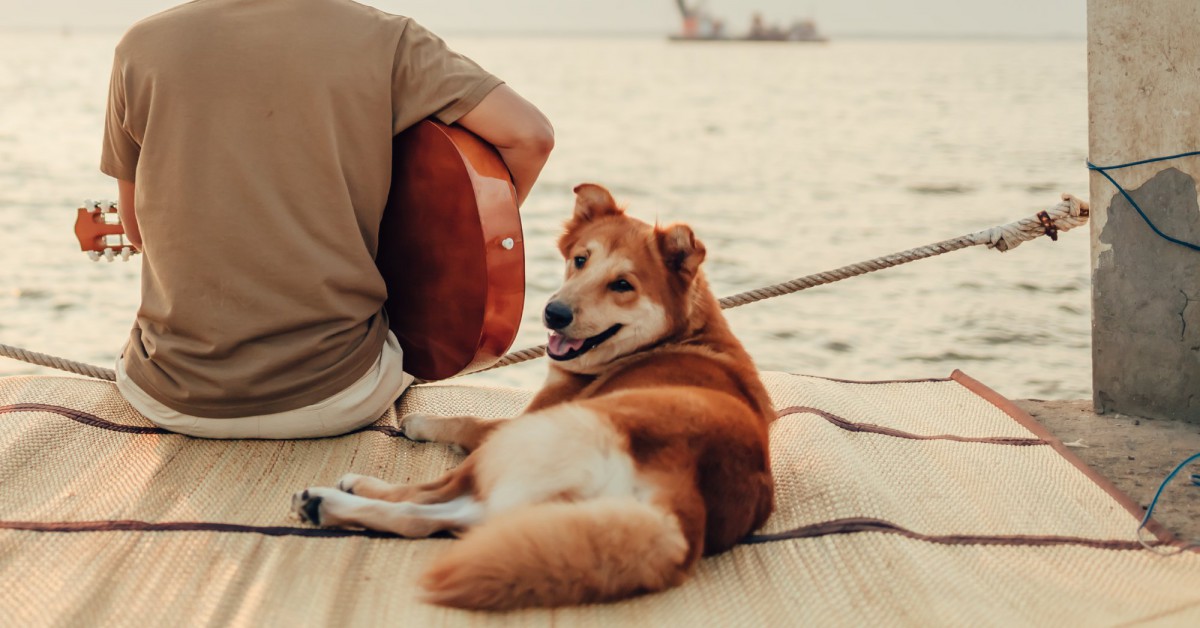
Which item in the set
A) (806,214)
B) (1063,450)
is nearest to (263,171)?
(1063,450)

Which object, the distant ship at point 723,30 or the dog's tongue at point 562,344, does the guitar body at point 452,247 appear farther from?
the distant ship at point 723,30

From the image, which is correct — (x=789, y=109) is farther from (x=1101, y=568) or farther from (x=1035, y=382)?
(x=1101, y=568)

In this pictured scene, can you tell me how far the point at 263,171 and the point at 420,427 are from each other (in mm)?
850

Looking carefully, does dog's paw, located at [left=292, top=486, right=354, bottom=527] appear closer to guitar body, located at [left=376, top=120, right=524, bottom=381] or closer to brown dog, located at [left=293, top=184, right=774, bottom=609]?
brown dog, located at [left=293, top=184, right=774, bottom=609]

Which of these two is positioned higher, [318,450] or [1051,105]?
[318,450]

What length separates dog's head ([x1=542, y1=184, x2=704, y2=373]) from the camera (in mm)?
2939

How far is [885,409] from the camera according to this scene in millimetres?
3645

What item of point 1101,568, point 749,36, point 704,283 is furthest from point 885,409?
point 749,36

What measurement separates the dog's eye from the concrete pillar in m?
1.70

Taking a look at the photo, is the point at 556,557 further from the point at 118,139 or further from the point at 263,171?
the point at 118,139

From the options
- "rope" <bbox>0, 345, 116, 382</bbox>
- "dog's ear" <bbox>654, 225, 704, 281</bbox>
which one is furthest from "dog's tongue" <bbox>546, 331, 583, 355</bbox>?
"rope" <bbox>0, 345, 116, 382</bbox>

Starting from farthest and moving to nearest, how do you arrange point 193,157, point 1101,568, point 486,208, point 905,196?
point 905,196 < point 486,208 < point 193,157 < point 1101,568

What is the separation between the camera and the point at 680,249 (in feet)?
9.67

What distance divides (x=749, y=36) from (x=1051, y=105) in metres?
56.4
